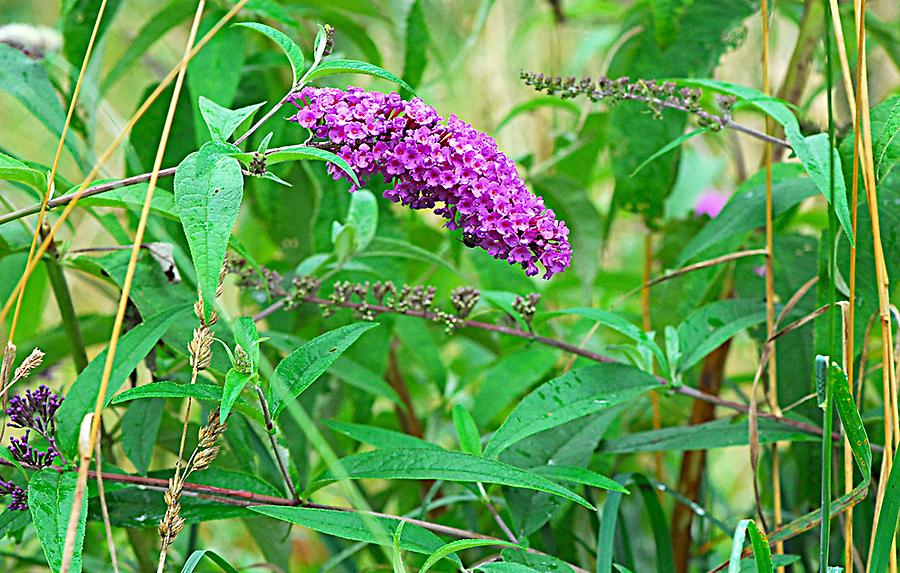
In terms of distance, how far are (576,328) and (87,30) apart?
0.63 meters

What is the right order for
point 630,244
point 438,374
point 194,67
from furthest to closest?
point 630,244 → point 438,374 → point 194,67

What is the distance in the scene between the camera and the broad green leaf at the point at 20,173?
1.67 ft

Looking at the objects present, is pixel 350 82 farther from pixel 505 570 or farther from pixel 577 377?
pixel 505 570

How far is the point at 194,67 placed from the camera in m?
0.84

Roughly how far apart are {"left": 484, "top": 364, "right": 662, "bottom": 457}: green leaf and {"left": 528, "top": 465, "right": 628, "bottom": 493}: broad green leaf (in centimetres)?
4

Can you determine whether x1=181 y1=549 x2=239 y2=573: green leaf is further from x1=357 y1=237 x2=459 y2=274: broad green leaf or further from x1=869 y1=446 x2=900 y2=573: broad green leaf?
x1=869 y1=446 x2=900 y2=573: broad green leaf

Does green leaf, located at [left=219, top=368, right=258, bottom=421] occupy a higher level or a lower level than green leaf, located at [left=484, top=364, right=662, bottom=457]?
higher

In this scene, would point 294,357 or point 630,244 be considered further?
point 630,244

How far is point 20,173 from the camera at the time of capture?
529mm

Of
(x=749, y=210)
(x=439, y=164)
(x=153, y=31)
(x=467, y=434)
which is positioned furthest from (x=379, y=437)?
(x=153, y=31)

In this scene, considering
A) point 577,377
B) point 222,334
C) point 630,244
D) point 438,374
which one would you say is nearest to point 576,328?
point 438,374

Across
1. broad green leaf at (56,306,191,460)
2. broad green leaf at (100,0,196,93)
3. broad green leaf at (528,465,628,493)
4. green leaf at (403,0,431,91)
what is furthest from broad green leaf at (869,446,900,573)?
broad green leaf at (100,0,196,93)

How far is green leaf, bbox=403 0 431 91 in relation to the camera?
3.03ft

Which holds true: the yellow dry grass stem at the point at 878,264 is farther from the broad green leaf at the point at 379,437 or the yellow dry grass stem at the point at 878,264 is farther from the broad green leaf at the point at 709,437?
the broad green leaf at the point at 379,437
